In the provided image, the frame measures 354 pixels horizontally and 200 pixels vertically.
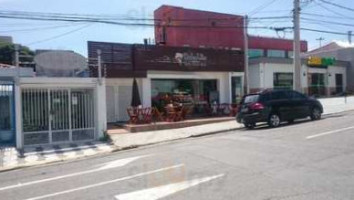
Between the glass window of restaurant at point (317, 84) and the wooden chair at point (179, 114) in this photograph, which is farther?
the glass window of restaurant at point (317, 84)

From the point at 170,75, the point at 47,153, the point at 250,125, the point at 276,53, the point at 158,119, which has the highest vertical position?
the point at 276,53

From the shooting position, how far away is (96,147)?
1833cm

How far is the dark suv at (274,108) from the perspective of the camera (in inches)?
809

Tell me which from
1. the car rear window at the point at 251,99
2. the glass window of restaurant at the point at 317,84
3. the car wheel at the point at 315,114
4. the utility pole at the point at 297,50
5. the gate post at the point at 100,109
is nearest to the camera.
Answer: the gate post at the point at 100,109

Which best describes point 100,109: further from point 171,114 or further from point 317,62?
point 317,62

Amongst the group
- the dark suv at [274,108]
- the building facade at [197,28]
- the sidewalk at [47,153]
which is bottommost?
the sidewalk at [47,153]

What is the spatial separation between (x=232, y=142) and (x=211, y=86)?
47.3 feet

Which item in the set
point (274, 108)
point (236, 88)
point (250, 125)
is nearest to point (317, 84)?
point (236, 88)

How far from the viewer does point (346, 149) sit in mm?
12102

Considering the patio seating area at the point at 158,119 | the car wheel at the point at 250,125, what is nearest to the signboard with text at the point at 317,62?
the patio seating area at the point at 158,119

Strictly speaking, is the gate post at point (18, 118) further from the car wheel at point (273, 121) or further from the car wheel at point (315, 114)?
the car wheel at point (315, 114)

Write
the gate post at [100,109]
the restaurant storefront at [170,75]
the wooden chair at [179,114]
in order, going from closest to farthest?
1. the gate post at [100,109]
2. the wooden chair at [179,114]
3. the restaurant storefront at [170,75]

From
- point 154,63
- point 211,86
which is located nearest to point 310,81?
point 211,86

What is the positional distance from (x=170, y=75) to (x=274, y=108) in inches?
342
